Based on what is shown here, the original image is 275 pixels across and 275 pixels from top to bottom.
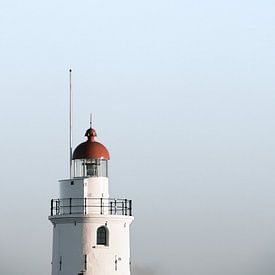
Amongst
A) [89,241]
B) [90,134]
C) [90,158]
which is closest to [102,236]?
[89,241]

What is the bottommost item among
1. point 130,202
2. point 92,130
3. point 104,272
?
point 104,272

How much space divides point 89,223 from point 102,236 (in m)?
0.94

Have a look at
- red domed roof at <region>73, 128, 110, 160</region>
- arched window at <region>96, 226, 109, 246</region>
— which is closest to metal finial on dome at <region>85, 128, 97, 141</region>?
red domed roof at <region>73, 128, 110, 160</region>

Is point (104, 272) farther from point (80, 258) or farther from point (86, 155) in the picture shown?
point (86, 155)

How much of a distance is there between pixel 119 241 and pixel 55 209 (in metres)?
3.52

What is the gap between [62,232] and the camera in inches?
2067

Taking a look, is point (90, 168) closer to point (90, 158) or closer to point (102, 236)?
point (90, 158)

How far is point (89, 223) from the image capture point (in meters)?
52.2

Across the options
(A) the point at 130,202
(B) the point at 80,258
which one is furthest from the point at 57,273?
(A) the point at 130,202

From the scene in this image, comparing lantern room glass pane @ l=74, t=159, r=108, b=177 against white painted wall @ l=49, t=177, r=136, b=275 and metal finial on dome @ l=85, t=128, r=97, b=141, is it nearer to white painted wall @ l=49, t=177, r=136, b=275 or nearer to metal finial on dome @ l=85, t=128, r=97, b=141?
white painted wall @ l=49, t=177, r=136, b=275

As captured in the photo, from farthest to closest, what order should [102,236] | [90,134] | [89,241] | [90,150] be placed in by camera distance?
[90,134]
[90,150]
[102,236]
[89,241]

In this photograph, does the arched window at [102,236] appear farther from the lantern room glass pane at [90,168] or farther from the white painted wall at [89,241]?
the lantern room glass pane at [90,168]

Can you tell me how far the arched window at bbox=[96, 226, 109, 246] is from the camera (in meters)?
52.4

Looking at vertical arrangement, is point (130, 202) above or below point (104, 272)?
above
